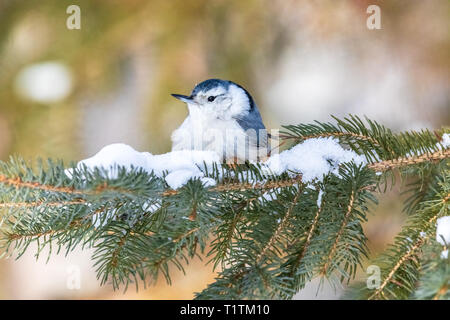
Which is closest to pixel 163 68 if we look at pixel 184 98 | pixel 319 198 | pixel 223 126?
pixel 184 98

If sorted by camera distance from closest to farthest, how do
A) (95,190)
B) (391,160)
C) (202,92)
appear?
(95,190) → (391,160) → (202,92)

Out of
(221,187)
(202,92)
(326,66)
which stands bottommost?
(221,187)

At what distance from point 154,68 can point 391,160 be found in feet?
4.21

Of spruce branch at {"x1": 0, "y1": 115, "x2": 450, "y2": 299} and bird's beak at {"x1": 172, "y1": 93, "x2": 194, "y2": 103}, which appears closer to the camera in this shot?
spruce branch at {"x1": 0, "y1": 115, "x2": 450, "y2": 299}

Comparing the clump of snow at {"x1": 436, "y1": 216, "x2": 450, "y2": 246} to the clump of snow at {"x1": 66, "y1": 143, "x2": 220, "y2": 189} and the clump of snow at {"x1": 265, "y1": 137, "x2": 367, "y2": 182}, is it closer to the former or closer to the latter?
the clump of snow at {"x1": 265, "y1": 137, "x2": 367, "y2": 182}

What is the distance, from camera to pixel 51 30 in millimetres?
2121

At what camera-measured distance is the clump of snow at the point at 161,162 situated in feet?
3.67

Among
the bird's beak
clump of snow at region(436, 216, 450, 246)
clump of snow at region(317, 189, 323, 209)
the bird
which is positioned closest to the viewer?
clump of snow at region(436, 216, 450, 246)

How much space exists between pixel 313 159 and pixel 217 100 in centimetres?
89

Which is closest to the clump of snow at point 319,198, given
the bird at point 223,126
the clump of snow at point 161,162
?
the clump of snow at point 161,162

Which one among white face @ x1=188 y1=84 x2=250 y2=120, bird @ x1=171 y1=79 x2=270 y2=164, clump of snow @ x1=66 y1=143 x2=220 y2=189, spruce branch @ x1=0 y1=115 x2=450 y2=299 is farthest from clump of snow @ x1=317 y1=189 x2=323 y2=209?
white face @ x1=188 y1=84 x2=250 y2=120

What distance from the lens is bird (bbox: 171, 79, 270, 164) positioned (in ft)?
6.10
